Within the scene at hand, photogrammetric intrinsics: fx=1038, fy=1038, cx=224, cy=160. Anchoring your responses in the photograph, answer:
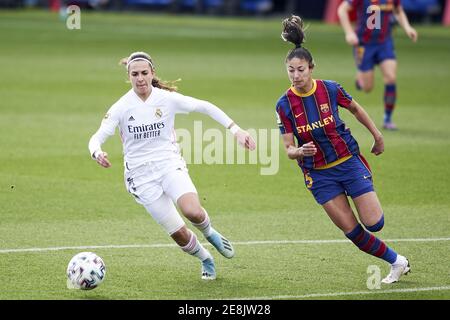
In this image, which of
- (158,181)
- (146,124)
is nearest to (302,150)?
(158,181)

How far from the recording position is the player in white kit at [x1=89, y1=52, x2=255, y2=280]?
9.77 meters

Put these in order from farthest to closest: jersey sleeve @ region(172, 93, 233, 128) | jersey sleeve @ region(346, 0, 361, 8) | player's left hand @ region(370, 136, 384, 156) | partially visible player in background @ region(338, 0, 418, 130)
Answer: jersey sleeve @ region(346, 0, 361, 8)
partially visible player in background @ region(338, 0, 418, 130)
player's left hand @ region(370, 136, 384, 156)
jersey sleeve @ region(172, 93, 233, 128)

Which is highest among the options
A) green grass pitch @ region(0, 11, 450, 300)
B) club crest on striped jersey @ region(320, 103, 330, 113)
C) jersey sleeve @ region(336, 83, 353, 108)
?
jersey sleeve @ region(336, 83, 353, 108)

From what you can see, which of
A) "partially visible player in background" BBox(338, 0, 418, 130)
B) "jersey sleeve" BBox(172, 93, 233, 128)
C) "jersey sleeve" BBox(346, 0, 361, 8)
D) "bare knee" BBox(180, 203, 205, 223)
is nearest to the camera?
"bare knee" BBox(180, 203, 205, 223)

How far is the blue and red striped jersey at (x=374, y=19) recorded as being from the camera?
64.9ft

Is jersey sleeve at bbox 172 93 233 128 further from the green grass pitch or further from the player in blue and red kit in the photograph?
the green grass pitch

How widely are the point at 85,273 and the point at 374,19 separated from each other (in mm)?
11897

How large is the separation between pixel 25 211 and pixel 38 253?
2.25m

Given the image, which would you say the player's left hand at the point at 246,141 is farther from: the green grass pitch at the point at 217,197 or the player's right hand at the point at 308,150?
the green grass pitch at the point at 217,197

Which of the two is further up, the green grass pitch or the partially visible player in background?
the partially visible player in background

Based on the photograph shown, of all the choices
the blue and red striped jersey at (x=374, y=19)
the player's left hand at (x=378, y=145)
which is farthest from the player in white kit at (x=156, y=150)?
the blue and red striped jersey at (x=374, y=19)

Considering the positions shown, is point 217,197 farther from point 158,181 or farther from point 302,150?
point 302,150

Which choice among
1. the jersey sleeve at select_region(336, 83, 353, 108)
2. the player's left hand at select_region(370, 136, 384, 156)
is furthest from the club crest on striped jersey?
the player's left hand at select_region(370, 136, 384, 156)
